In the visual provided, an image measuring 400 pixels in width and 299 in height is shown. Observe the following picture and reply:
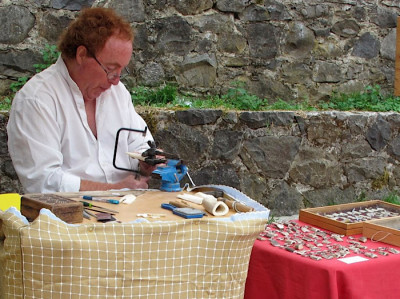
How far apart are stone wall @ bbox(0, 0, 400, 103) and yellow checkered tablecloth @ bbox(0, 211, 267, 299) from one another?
2.80 meters

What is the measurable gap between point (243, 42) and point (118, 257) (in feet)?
11.1

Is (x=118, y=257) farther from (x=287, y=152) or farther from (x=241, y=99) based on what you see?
(x=241, y=99)

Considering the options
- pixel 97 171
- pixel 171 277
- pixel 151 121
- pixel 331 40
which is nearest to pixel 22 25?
pixel 151 121

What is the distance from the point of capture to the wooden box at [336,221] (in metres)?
2.50

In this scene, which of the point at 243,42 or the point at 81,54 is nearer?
the point at 81,54

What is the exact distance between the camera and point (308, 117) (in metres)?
4.45

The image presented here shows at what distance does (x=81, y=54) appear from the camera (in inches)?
111

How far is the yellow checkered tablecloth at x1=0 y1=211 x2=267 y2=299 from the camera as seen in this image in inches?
69.7

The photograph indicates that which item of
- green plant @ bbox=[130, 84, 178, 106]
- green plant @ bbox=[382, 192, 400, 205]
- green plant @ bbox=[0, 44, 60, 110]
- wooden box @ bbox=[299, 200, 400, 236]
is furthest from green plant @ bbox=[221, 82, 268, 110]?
Answer: wooden box @ bbox=[299, 200, 400, 236]

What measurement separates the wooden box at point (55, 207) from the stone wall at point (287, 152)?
190 cm

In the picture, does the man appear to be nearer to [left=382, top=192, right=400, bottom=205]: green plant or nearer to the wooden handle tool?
the wooden handle tool

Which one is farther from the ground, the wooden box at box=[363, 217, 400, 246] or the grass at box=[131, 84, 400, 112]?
the grass at box=[131, 84, 400, 112]

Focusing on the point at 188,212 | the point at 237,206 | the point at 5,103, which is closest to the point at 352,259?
the point at 237,206

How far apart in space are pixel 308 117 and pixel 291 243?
2.24m
